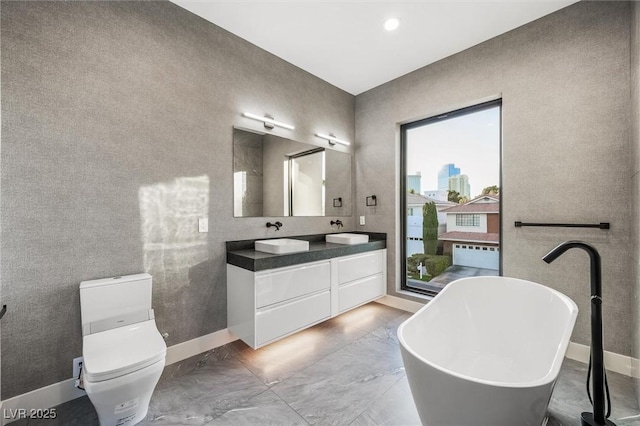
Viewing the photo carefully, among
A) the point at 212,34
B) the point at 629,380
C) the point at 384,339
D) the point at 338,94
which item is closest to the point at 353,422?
the point at 384,339

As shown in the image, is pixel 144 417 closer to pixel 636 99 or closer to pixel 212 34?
pixel 212 34

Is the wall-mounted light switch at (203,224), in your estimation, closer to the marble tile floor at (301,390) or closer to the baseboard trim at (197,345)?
the baseboard trim at (197,345)

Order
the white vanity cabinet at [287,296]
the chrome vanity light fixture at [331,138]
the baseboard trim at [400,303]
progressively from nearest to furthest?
the white vanity cabinet at [287,296] → the baseboard trim at [400,303] → the chrome vanity light fixture at [331,138]

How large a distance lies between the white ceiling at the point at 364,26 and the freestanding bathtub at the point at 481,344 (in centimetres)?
217

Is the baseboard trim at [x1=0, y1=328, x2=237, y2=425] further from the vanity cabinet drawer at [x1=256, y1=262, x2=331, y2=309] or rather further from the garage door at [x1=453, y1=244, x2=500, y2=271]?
the garage door at [x1=453, y1=244, x2=500, y2=271]

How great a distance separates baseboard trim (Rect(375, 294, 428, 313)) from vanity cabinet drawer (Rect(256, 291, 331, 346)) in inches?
42.5

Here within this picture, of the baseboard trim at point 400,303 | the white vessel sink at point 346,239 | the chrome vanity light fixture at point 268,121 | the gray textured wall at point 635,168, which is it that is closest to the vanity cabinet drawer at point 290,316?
the white vessel sink at point 346,239

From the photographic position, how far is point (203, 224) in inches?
92.1

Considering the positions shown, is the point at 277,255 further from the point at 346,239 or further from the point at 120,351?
the point at 120,351

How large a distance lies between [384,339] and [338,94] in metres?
2.90

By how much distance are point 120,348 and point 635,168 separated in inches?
131

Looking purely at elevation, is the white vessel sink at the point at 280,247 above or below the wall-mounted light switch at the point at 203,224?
below

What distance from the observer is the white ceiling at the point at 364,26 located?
2203 mm

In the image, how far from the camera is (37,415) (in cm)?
162
